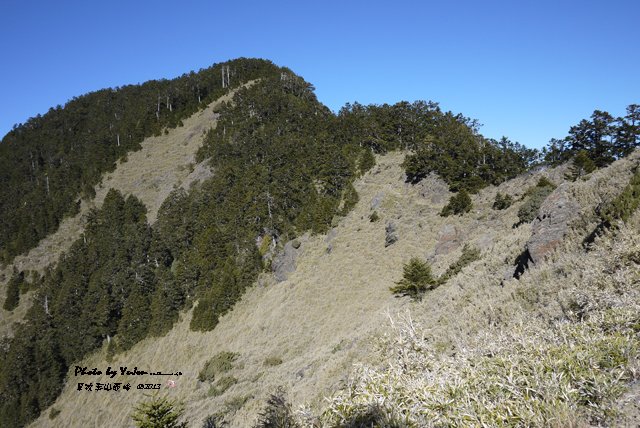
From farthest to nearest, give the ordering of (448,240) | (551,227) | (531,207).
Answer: (448,240) < (531,207) < (551,227)

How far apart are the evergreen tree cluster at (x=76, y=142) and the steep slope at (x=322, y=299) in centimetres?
4551

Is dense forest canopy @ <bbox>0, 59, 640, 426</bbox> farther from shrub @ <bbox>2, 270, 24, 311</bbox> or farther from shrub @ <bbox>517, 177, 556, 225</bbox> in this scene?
shrub @ <bbox>517, 177, 556, 225</bbox>

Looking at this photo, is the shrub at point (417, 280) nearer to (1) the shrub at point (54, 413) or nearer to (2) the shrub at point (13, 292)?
(1) the shrub at point (54, 413)

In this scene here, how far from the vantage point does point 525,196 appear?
101 feet

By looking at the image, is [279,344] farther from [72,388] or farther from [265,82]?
[265,82]

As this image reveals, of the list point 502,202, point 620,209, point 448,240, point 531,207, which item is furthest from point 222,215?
point 620,209

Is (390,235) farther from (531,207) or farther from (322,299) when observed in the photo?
(531,207)

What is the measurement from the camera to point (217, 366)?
1220 inches

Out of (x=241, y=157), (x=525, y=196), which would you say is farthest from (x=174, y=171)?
(x=525, y=196)

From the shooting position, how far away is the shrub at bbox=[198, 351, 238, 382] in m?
30.2

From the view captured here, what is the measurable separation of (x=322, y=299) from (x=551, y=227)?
76.0 ft

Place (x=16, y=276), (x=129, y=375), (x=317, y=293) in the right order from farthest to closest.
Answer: (x=16, y=276)
(x=129, y=375)
(x=317, y=293)

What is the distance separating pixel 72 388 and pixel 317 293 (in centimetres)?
3604

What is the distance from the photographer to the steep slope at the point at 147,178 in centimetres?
6962
